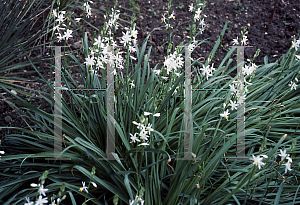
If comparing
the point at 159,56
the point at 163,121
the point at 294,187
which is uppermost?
the point at 159,56

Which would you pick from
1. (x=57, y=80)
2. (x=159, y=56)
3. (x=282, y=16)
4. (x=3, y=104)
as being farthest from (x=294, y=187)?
(x=282, y=16)

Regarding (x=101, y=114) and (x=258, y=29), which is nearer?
(x=101, y=114)

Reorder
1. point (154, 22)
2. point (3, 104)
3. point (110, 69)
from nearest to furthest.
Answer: point (110, 69)
point (3, 104)
point (154, 22)

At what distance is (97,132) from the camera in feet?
8.46

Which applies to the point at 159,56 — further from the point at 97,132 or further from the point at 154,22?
the point at 97,132

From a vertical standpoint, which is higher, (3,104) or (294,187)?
(3,104)

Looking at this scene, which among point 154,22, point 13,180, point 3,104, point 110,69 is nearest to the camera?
point 13,180

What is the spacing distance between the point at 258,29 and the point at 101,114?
128 inches

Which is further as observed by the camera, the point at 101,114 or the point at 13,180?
the point at 101,114

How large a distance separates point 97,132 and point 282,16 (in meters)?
3.86

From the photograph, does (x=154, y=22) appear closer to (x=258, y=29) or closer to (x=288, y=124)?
(x=258, y=29)

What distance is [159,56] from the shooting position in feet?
13.5

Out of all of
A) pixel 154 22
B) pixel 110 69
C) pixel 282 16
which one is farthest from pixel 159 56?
pixel 282 16

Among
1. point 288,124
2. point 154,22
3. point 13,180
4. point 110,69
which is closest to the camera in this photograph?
point 13,180
